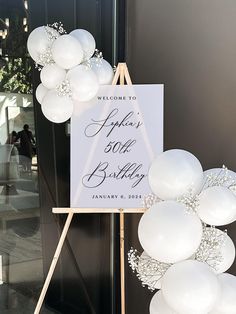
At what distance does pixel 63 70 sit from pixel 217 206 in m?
0.85

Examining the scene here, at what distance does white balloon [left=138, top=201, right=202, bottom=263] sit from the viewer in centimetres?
128

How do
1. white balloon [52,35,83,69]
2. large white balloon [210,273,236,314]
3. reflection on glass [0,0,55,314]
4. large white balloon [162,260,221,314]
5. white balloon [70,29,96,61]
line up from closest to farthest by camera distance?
large white balloon [162,260,221,314]
large white balloon [210,273,236,314]
white balloon [52,35,83,69]
white balloon [70,29,96,61]
reflection on glass [0,0,55,314]

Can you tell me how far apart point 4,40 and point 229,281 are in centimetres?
160

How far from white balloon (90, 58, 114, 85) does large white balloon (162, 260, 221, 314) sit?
913 mm

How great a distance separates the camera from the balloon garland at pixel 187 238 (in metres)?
1.28

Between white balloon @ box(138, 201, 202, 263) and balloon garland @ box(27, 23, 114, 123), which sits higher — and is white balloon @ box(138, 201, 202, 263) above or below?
below

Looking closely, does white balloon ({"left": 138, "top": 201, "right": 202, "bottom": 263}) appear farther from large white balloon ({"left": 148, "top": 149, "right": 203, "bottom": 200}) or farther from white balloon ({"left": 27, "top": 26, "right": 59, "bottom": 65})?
white balloon ({"left": 27, "top": 26, "right": 59, "bottom": 65})

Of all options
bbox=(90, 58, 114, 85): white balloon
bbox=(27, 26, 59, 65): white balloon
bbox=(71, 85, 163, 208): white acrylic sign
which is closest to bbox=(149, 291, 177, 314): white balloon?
bbox=(71, 85, 163, 208): white acrylic sign

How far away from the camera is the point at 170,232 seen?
1281mm

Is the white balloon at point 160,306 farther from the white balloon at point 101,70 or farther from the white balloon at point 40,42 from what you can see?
the white balloon at point 40,42

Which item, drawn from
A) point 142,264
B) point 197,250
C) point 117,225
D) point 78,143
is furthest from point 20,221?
point 197,250

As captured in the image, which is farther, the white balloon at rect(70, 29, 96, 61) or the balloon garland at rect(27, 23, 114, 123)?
the white balloon at rect(70, 29, 96, 61)

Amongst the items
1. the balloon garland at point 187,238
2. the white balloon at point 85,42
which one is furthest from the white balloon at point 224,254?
the white balloon at point 85,42

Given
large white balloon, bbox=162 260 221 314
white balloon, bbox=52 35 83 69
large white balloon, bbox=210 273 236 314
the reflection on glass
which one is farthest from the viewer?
the reflection on glass
